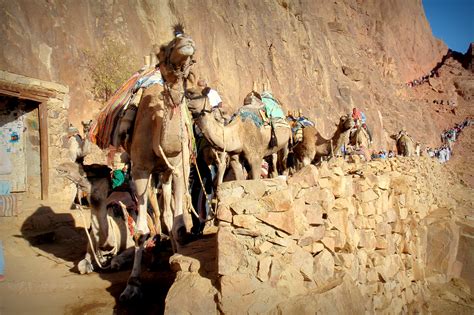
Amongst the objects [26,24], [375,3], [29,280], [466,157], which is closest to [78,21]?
[26,24]

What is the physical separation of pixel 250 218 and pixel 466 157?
41551 millimetres

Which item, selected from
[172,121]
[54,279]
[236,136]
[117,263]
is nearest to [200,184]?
[236,136]

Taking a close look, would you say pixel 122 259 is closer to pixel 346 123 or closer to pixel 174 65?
pixel 174 65

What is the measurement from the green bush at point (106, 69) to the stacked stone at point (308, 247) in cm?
1073

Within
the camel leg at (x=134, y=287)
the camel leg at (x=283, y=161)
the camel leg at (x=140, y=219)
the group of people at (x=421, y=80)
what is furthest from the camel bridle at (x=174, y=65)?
the group of people at (x=421, y=80)

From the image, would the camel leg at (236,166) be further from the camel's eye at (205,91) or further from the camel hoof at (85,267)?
the camel hoof at (85,267)

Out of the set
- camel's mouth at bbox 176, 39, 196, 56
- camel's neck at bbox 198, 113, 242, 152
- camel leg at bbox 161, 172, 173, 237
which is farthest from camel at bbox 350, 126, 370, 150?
camel's mouth at bbox 176, 39, 196, 56

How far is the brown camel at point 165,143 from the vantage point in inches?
122

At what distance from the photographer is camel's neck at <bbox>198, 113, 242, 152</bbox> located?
483 centimetres

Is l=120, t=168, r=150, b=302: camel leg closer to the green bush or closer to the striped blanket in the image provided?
the striped blanket

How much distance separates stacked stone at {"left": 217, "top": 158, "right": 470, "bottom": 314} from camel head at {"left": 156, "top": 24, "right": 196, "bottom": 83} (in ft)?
3.59

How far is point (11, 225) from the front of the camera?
6.55 meters

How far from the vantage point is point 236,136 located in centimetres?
548

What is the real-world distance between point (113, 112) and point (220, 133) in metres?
1.59
